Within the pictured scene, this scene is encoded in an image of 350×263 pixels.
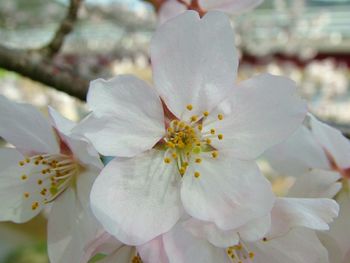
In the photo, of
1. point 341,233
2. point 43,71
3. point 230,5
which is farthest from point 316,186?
point 43,71

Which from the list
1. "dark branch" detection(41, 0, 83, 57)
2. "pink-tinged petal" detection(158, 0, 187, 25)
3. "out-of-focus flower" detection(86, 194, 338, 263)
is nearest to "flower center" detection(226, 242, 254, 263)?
"out-of-focus flower" detection(86, 194, 338, 263)

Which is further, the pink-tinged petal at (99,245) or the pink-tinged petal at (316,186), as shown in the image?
the pink-tinged petal at (316,186)

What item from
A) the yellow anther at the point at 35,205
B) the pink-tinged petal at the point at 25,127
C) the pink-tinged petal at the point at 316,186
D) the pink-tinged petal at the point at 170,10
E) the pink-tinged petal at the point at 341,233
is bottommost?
the yellow anther at the point at 35,205

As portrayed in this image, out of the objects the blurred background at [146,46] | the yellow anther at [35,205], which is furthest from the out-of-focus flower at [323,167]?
the blurred background at [146,46]

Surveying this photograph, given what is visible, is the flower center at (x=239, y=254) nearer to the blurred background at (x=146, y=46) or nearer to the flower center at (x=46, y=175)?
the flower center at (x=46, y=175)

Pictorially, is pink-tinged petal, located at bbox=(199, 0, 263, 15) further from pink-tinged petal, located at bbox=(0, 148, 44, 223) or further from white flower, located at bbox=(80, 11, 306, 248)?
pink-tinged petal, located at bbox=(0, 148, 44, 223)

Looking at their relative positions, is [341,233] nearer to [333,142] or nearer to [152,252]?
[333,142]
